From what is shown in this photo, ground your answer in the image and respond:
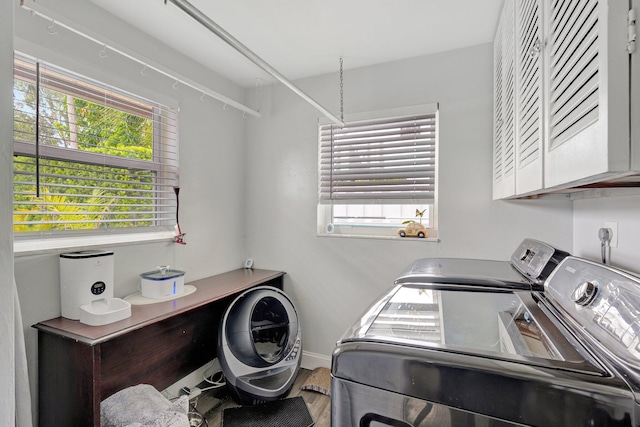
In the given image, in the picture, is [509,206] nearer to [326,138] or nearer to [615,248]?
[615,248]

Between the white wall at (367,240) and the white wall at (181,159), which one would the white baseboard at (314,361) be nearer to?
the white wall at (367,240)

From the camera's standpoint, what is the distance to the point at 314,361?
2.79 m

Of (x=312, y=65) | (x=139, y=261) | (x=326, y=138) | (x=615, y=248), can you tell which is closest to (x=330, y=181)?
(x=326, y=138)

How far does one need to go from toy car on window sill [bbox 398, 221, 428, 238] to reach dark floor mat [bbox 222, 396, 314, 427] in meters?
1.50

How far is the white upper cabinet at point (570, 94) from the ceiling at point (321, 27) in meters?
0.69

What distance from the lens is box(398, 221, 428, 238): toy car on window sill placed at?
2442 millimetres

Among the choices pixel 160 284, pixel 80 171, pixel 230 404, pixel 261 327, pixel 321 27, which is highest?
pixel 321 27

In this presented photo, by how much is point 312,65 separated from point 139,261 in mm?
2040

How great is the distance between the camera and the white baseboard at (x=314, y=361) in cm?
275

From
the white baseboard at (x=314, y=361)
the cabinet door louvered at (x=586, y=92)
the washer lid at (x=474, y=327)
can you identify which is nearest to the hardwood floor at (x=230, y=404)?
the white baseboard at (x=314, y=361)

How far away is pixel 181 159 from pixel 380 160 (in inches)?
64.4

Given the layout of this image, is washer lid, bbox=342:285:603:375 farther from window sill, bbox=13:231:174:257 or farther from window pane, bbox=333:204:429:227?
window sill, bbox=13:231:174:257

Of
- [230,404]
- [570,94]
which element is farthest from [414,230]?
[230,404]

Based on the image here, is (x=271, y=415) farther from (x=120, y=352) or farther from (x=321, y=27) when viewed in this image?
(x=321, y=27)
